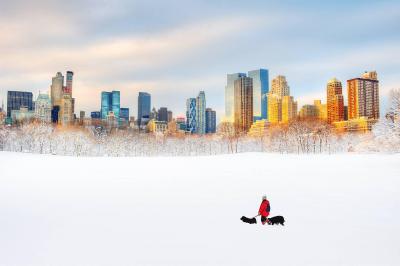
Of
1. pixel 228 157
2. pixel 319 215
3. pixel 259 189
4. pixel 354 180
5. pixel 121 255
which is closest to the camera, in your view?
pixel 121 255

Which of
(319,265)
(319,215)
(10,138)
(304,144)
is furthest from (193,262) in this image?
(10,138)

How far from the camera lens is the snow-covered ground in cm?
1352

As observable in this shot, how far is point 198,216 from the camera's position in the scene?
20375mm

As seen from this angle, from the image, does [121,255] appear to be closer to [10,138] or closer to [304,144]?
[304,144]

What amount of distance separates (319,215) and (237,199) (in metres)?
6.56

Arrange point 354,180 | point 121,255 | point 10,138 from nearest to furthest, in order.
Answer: point 121,255 < point 354,180 < point 10,138

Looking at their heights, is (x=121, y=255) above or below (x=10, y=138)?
below

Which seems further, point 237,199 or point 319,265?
point 237,199

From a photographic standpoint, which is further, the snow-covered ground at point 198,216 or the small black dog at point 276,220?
the small black dog at point 276,220

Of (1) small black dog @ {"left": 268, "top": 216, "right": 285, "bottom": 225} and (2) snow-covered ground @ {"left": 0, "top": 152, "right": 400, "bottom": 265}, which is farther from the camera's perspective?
(1) small black dog @ {"left": 268, "top": 216, "right": 285, "bottom": 225}

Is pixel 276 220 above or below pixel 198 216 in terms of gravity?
above

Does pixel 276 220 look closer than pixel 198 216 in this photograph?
Yes

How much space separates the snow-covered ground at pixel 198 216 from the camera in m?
13.5

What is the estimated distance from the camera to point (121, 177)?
40.4 metres
